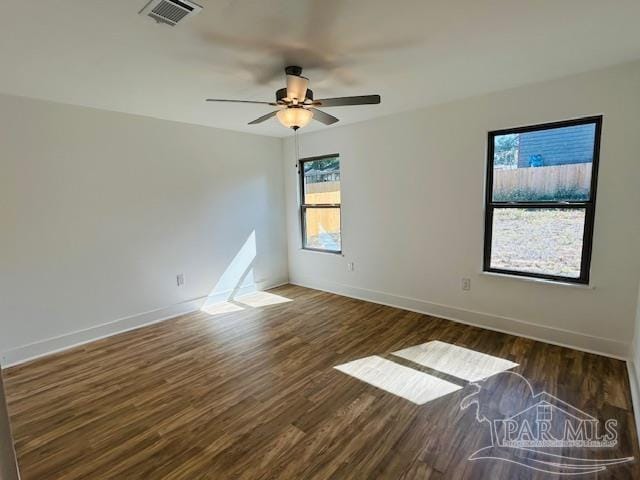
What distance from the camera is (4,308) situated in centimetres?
287

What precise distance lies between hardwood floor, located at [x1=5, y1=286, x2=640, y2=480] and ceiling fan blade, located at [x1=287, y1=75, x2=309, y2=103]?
2187 millimetres

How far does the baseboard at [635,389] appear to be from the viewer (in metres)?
1.97

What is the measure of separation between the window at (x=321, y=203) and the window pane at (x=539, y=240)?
6.91ft

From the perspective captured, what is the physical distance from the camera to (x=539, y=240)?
307cm

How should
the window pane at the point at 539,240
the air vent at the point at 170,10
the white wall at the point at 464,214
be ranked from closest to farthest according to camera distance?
the air vent at the point at 170,10
the white wall at the point at 464,214
the window pane at the point at 539,240

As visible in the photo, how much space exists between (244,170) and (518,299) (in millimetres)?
3747

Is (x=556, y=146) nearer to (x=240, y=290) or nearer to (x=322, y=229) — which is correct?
(x=322, y=229)

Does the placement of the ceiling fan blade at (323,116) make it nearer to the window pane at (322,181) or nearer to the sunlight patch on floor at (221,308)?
the window pane at (322,181)

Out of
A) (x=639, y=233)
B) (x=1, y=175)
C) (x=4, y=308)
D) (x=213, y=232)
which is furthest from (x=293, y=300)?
(x=639, y=233)

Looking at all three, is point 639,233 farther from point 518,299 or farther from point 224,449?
point 224,449

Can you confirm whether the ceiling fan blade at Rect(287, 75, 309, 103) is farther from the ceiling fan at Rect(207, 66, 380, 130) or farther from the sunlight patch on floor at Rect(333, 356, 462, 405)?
the sunlight patch on floor at Rect(333, 356, 462, 405)

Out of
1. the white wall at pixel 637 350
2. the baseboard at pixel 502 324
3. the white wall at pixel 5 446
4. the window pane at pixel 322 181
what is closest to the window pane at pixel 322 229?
the window pane at pixel 322 181

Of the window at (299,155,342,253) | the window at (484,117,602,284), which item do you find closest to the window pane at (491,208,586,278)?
the window at (484,117,602,284)

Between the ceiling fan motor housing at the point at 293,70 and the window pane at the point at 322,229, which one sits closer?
the ceiling fan motor housing at the point at 293,70
